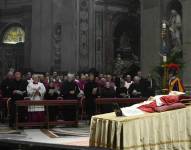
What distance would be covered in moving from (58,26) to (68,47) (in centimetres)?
160

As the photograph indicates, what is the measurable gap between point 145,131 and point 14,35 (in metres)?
23.9

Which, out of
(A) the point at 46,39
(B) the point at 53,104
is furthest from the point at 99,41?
(B) the point at 53,104

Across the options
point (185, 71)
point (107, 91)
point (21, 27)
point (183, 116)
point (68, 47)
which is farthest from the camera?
point (21, 27)

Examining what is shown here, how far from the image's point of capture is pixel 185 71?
61.6 ft

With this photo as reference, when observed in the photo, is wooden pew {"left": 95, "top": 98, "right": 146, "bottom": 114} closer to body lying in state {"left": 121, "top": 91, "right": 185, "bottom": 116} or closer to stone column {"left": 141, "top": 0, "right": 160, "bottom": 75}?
stone column {"left": 141, "top": 0, "right": 160, "bottom": 75}

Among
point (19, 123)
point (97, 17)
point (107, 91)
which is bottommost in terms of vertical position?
point (19, 123)

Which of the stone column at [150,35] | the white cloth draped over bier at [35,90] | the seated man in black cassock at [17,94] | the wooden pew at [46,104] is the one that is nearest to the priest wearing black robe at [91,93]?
the wooden pew at [46,104]

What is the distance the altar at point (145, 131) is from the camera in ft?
21.1

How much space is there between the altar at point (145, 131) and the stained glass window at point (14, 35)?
22820 millimetres

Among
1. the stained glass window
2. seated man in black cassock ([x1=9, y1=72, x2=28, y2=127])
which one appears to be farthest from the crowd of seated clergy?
the stained glass window

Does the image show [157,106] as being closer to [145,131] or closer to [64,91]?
[145,131]

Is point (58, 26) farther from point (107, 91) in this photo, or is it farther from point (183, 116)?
point (183, 116)

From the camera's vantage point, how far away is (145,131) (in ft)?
21.7

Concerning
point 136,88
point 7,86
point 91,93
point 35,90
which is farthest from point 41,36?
point 35,90
